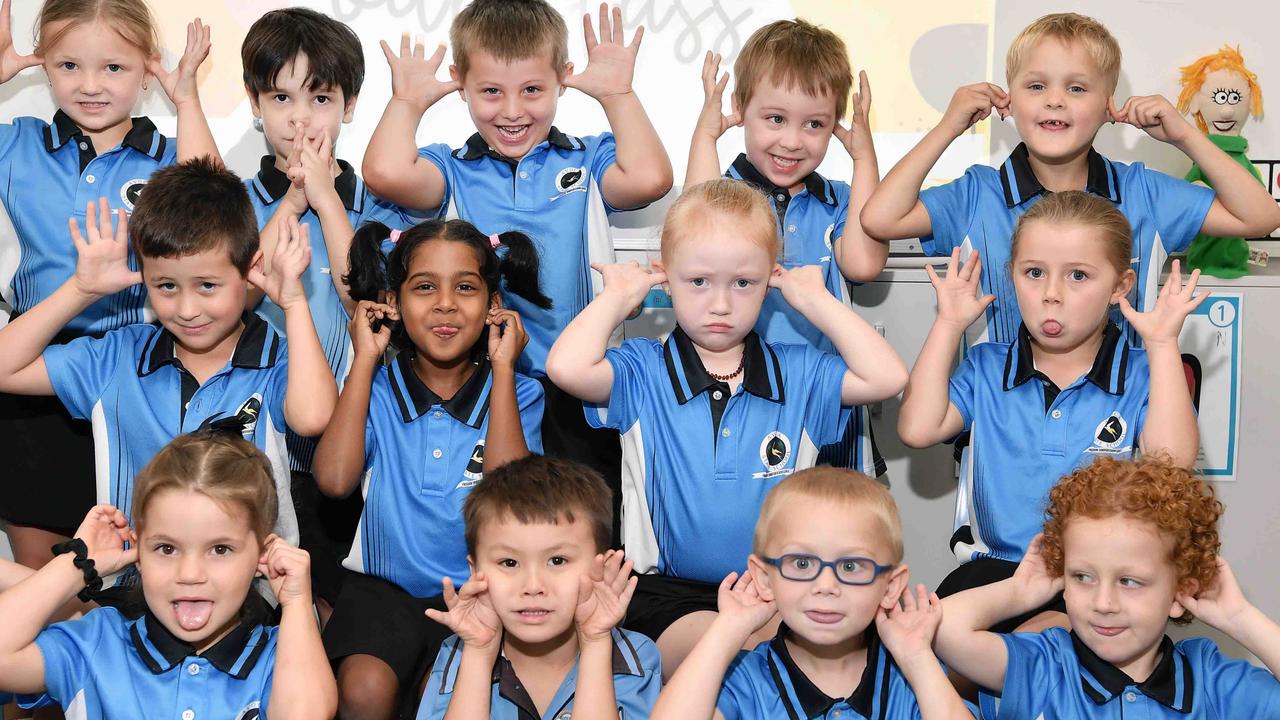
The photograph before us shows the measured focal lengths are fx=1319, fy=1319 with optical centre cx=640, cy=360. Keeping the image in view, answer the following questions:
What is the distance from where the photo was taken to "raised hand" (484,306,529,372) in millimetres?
2391

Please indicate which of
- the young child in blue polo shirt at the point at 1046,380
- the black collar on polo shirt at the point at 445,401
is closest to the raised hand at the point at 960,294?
the young child in blue polo shirt at the point at 1046,380

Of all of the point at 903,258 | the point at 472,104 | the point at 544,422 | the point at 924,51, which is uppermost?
the point at 924,51

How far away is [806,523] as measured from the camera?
6.36 feet

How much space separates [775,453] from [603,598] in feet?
1.63

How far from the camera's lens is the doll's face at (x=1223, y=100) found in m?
3.20

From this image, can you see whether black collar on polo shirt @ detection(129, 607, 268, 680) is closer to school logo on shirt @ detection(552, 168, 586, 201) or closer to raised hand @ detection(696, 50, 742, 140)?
school logo on shirt @ detection(552, 168, 586, 201)

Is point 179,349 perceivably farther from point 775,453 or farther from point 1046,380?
point 1046,380

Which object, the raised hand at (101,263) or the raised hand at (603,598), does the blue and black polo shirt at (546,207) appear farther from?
the raised hand at (603,598)

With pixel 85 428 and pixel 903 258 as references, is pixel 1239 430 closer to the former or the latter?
pixel 903 258

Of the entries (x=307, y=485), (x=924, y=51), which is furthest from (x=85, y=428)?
(x=924, y=51)

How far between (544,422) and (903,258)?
39.3 inches

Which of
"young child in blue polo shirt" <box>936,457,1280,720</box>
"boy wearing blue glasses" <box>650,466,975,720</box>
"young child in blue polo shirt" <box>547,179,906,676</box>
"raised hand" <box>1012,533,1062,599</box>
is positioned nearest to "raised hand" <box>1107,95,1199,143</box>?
"young child in blue polo shirt" <box>547,179,906,676</box>

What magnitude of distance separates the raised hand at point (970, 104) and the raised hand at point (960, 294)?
353mm

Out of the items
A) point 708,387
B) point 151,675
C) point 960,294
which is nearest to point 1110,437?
point 960,294
